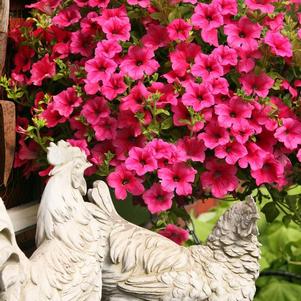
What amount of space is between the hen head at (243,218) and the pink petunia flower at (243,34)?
47 cm

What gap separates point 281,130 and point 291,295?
95 centimetres

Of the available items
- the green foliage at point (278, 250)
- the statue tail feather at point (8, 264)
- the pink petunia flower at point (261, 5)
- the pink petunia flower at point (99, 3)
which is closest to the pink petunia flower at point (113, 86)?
the pink petunia flower at point (99, 3)

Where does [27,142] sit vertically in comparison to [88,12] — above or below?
below

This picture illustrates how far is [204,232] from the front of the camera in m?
3.01

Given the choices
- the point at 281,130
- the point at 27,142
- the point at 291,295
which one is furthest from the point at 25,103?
the point at 291,295

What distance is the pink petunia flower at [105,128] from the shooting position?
179 centimetres

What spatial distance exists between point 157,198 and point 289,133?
422 millimetres

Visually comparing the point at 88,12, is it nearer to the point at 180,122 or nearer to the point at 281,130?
the point at 180,122

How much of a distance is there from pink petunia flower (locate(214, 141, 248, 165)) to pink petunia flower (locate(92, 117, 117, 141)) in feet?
0.95

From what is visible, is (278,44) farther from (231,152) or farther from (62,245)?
(62,245)

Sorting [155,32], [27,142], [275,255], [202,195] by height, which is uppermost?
[155,32]

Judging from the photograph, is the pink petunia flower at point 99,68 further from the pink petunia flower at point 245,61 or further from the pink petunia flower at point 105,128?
the pink petunia flower at point 245,61

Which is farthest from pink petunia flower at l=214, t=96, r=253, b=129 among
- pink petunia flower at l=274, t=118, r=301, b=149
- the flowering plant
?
pink petunia flower at l=274, t=118, r=301, b=149

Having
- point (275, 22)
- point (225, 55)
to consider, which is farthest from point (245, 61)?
point (275, 22)
